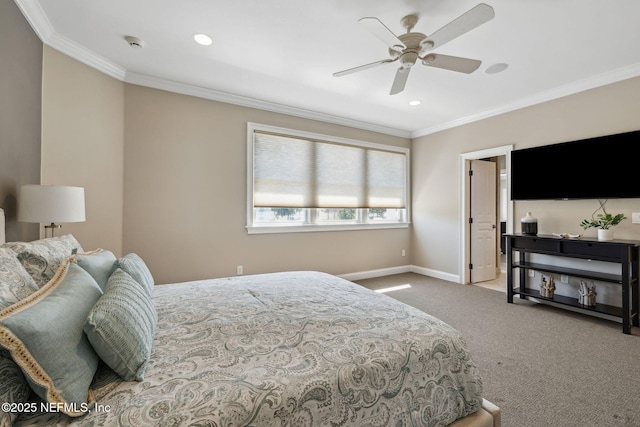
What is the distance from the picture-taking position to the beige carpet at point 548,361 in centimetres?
171

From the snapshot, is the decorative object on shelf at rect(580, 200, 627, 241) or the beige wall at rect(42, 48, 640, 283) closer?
the beige wall at rect(42, 48, 640, 283)

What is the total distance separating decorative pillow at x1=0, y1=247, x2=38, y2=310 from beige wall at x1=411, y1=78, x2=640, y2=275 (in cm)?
482

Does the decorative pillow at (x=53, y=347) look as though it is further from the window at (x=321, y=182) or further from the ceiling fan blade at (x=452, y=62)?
the window at (x=321, y=182)

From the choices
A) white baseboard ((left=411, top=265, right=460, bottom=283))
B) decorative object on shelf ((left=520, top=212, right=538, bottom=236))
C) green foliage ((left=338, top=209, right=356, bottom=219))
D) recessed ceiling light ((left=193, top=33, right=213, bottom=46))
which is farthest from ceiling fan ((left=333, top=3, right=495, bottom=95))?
white baseboard ((left=411, top=265, right=460, bottom=283))

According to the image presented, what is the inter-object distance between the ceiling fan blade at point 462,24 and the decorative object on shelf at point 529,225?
273 cm

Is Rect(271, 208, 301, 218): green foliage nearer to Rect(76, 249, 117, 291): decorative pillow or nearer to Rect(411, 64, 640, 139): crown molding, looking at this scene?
Rect(76, 249, 117, 291): decorative pillow

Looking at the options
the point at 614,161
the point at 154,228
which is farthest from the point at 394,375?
the point at 614,161

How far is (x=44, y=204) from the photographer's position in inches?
74.2

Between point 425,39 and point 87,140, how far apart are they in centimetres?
322

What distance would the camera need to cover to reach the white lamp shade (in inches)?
73.5

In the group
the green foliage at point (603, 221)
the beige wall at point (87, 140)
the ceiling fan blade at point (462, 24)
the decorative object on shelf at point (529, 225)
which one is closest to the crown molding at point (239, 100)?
the beige wall at point (87, 140)

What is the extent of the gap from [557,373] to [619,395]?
0.32 m

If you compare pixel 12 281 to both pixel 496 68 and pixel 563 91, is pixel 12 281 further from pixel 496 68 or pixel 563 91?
pixel 563 91

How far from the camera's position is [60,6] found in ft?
7.01
